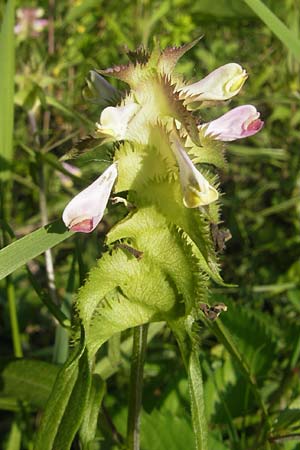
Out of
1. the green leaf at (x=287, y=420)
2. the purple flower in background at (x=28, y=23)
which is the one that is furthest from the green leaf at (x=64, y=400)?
the purple flower in background at (x=28, y=23)

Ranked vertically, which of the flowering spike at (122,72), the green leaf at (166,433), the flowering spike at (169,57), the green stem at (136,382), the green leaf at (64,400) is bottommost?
the green leaf at (166,433)

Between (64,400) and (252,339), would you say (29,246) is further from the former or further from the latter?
(252,339)

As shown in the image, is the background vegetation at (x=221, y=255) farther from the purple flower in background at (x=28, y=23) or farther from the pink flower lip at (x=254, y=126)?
the pink flower lip at (x=254, y=126)

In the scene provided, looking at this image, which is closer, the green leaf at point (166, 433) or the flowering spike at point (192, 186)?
the flowering spike at point (192, 186)

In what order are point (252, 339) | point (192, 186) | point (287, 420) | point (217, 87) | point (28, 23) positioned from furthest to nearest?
point (28, 23)
point (252, 339)
point (287, 420)
point (217, 87)
point (192, 186)

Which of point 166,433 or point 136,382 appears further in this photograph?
point 166,433

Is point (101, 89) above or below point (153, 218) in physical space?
above

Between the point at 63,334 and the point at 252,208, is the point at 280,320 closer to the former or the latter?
the point at 252,208

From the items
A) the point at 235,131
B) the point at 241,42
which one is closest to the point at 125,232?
the point at 235,131

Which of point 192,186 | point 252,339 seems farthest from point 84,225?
point 252,339
